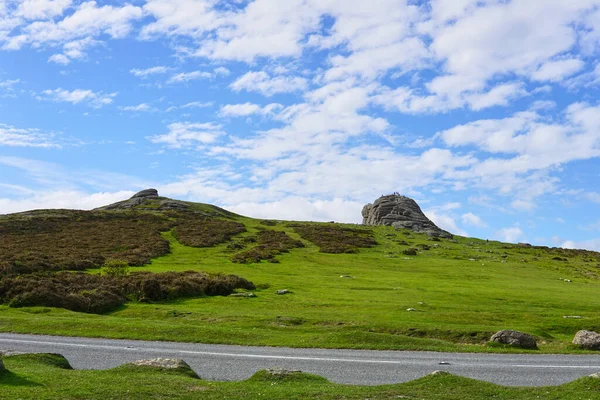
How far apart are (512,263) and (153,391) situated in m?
84.3

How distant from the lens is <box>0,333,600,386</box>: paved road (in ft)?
67.3

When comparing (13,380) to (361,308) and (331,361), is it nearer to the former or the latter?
(331,361)

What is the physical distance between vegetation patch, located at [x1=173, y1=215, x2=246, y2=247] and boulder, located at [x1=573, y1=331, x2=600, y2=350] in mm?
68027

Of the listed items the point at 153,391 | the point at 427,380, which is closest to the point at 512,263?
the point at 427,380

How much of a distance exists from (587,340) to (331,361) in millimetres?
16028

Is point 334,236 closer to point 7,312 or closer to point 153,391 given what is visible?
point 7,312

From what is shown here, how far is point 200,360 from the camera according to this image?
23.5 metres

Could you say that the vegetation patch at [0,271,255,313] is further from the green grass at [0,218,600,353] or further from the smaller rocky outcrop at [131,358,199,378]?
the smaller rocky outcrop at [131,358,199,378]

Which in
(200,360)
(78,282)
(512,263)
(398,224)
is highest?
(398,224)

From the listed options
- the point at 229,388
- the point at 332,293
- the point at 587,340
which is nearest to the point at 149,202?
the point at 332,293

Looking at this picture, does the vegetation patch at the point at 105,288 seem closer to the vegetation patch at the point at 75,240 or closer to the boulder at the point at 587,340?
the vegetation patch at the point at 75,240

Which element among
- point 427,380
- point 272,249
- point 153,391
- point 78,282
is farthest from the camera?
point 272,249

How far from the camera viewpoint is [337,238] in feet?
359

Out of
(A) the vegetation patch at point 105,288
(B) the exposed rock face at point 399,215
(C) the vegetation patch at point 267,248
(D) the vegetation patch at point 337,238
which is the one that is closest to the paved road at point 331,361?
(A) the vegetation patch at point 105,288
